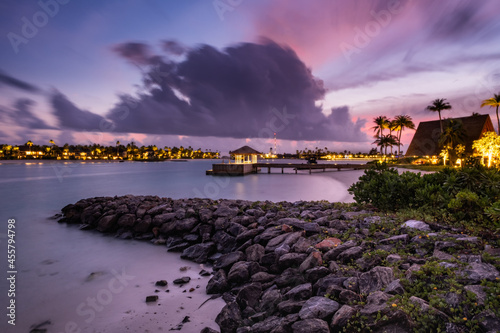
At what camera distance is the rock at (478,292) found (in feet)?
11.7

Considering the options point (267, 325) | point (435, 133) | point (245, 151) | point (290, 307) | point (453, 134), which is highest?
point (435, 133)

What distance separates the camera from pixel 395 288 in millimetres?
4160

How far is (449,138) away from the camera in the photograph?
48031 millimetres

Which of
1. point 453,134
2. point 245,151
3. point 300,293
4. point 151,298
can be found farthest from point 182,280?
point 453,134

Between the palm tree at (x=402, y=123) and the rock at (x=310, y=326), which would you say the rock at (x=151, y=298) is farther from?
the palm tree at (x=402, y=123)

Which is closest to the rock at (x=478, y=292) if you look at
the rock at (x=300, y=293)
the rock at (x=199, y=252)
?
the rock at (x=300, y=293)

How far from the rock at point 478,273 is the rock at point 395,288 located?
1019mm

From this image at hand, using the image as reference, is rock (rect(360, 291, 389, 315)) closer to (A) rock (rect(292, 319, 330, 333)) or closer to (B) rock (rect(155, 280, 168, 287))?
(A) rock (rect(292, 319, 330, 333))

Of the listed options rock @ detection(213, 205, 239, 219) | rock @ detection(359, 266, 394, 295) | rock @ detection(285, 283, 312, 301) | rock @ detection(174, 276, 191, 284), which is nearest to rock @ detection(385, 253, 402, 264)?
rock @ detection(359, 266, 394, 295)

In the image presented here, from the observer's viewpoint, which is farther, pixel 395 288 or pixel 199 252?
pixel 199 252

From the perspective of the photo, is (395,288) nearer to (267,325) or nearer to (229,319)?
(267,325)

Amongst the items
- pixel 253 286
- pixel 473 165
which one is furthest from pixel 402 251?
pixel 473 165

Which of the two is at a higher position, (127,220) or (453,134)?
(453,134)

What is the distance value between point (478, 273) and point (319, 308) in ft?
8.70
